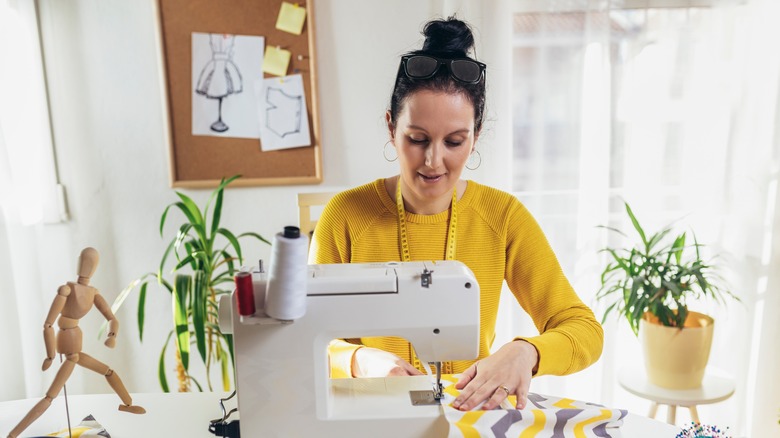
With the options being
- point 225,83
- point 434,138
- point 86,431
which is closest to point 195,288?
point 225,83

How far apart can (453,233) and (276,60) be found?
4.38 feet

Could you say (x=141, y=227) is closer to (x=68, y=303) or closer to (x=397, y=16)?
(x=397, y=16)

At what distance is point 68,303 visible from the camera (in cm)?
97

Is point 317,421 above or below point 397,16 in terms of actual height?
below

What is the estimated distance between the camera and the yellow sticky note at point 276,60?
2350 mm

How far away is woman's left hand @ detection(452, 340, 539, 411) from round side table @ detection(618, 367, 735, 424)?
4.53 ft

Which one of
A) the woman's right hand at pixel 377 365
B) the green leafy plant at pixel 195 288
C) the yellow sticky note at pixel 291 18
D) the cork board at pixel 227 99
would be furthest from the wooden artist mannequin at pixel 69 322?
the yellow sticky note at pixel 291 18

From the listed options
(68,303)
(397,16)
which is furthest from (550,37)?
(68,303)

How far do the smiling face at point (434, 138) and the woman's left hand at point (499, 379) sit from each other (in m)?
0.38

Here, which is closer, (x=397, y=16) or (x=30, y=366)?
(x=30, y=366)

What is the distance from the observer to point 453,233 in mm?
1380

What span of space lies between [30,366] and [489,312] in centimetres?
172

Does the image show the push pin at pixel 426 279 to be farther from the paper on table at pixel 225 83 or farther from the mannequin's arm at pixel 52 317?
the paper on table at pixel 225 83

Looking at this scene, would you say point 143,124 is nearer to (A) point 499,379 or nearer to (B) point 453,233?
(B) point 453,233
